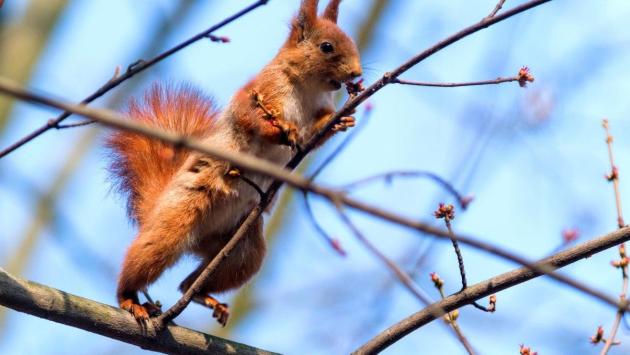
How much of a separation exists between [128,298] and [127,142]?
760 mm

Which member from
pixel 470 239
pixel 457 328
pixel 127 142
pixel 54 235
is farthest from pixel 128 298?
pixel 470 239

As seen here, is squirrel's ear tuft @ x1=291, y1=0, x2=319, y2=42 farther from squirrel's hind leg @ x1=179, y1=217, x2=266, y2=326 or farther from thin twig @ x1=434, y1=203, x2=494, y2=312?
thin twig @ x1=434, y1=203, x2=494, y2=312

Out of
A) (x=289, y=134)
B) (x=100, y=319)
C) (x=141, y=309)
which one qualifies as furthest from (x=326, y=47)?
(x=100, y=319)

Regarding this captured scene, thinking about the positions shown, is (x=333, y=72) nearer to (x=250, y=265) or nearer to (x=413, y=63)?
(x=250, y=265)

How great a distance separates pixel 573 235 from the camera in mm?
2594

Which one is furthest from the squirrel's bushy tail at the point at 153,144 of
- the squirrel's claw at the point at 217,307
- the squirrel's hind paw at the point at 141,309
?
the squirrel's hind paw at the point at 141,309

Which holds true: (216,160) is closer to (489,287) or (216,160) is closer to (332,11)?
(332,11)

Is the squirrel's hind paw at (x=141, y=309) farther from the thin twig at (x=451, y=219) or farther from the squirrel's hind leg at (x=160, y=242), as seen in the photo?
the thin twig at (x=451, y=219)

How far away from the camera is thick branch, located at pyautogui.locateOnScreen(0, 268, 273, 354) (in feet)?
7.41

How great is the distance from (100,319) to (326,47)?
137 centimetres

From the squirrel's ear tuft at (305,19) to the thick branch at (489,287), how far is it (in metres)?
1.41

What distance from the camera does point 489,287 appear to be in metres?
2.22

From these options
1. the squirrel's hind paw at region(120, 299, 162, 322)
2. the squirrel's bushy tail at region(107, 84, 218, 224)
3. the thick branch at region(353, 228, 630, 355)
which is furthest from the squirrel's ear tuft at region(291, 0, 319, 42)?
the thick branch at region(353, 228, 630, 355)

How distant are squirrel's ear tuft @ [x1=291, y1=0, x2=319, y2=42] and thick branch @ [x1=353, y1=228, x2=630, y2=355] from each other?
4.64 feet
